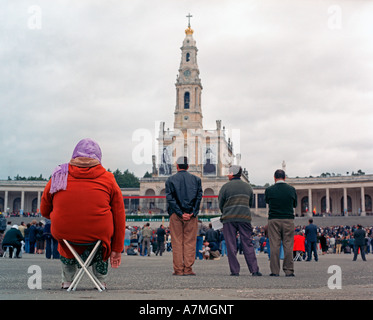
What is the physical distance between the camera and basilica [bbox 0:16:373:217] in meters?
79.6

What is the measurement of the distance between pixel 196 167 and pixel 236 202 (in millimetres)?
69683

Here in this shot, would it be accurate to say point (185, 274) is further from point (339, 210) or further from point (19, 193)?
point (19, 193)

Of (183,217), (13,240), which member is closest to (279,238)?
(183,217)

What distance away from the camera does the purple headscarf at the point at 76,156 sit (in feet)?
18.6

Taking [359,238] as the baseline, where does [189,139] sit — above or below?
above

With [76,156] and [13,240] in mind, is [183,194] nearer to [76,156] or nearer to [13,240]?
[76,156]

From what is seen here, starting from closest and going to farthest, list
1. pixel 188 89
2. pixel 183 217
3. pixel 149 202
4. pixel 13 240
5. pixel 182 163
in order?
pixel 183 217, pixel 182 163, pixel 13 240, pixel 149 202, pixel 188 89

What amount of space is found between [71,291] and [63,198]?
3.37 ft

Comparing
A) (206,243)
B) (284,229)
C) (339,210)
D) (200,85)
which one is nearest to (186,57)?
(200,85)

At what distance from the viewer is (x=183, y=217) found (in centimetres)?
921

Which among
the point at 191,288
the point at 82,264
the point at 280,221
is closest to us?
the point at 82,264

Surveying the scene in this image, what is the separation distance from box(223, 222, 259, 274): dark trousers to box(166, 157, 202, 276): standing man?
77 centimetres
